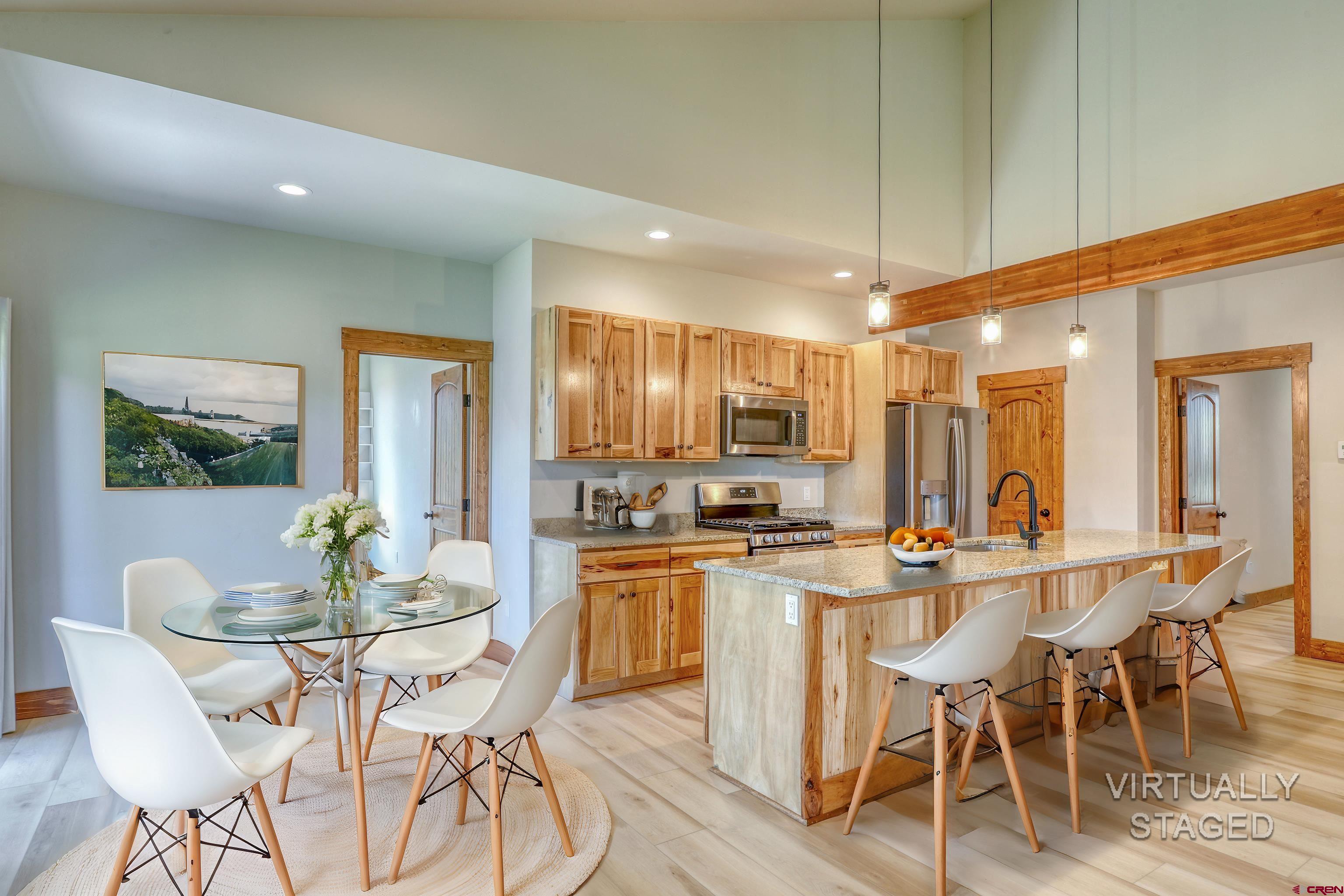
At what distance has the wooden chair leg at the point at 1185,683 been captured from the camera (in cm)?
317

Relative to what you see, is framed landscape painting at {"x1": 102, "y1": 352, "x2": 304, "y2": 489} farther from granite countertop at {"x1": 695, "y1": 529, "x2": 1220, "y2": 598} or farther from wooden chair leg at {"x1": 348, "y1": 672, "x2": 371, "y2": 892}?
granite countertop at {"x1": 695, "y1": 529, "x2": 1220, "y2": 598}

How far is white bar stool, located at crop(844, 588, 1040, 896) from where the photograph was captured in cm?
219

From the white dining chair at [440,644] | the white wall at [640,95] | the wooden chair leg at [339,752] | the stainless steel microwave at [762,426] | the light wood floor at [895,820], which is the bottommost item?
the light wood floor at [895,820]

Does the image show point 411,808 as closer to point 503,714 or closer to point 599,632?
point 503,714

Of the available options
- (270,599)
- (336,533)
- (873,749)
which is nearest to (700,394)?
(336,533)

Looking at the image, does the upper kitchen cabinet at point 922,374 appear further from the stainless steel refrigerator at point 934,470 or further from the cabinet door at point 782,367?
the cabinet door at point 782,367

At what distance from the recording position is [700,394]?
4.77 m

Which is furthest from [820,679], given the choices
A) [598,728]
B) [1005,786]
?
[598,728]

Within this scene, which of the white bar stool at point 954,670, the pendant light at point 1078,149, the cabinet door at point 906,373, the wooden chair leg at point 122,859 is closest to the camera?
the wooden chair leg at point 122,859

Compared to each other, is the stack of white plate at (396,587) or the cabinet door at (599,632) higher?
the stack of white plate at (396,587)

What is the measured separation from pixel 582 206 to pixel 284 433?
217 cm

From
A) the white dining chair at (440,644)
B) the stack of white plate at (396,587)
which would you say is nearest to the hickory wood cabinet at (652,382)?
the white dining chair at (440,644)

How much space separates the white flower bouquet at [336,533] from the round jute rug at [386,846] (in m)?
0.78

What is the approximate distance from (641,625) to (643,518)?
718 mm
